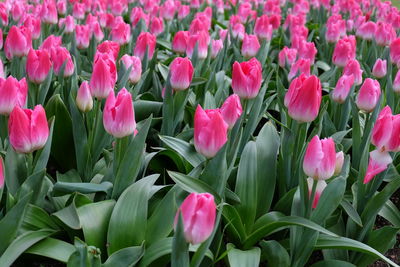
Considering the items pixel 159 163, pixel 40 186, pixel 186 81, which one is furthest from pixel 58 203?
pixel 186 81

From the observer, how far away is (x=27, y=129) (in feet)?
4.33

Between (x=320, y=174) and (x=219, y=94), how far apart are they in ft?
3.32

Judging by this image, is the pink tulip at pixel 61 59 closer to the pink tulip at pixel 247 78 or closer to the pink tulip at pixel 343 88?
the pink tulip at pixel 247 78

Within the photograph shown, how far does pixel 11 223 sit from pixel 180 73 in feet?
2.71

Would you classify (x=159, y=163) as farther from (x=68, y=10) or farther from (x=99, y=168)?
(x=68, y=10)

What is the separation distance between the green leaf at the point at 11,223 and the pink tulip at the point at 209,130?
0.46 m

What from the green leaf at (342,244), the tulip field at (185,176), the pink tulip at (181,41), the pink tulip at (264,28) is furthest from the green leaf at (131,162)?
the pink tulip at (264,28)

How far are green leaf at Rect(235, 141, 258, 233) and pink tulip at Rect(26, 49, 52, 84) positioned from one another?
79cm

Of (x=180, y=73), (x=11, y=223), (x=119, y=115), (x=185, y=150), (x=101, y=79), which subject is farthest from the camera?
(x=180, y=73)

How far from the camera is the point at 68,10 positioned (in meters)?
3.97

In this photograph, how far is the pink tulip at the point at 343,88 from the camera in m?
1.95

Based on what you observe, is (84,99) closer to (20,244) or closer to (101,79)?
(101,79)

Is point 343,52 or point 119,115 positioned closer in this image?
point 119,115

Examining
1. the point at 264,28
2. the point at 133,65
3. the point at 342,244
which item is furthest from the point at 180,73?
the point at 264,28
